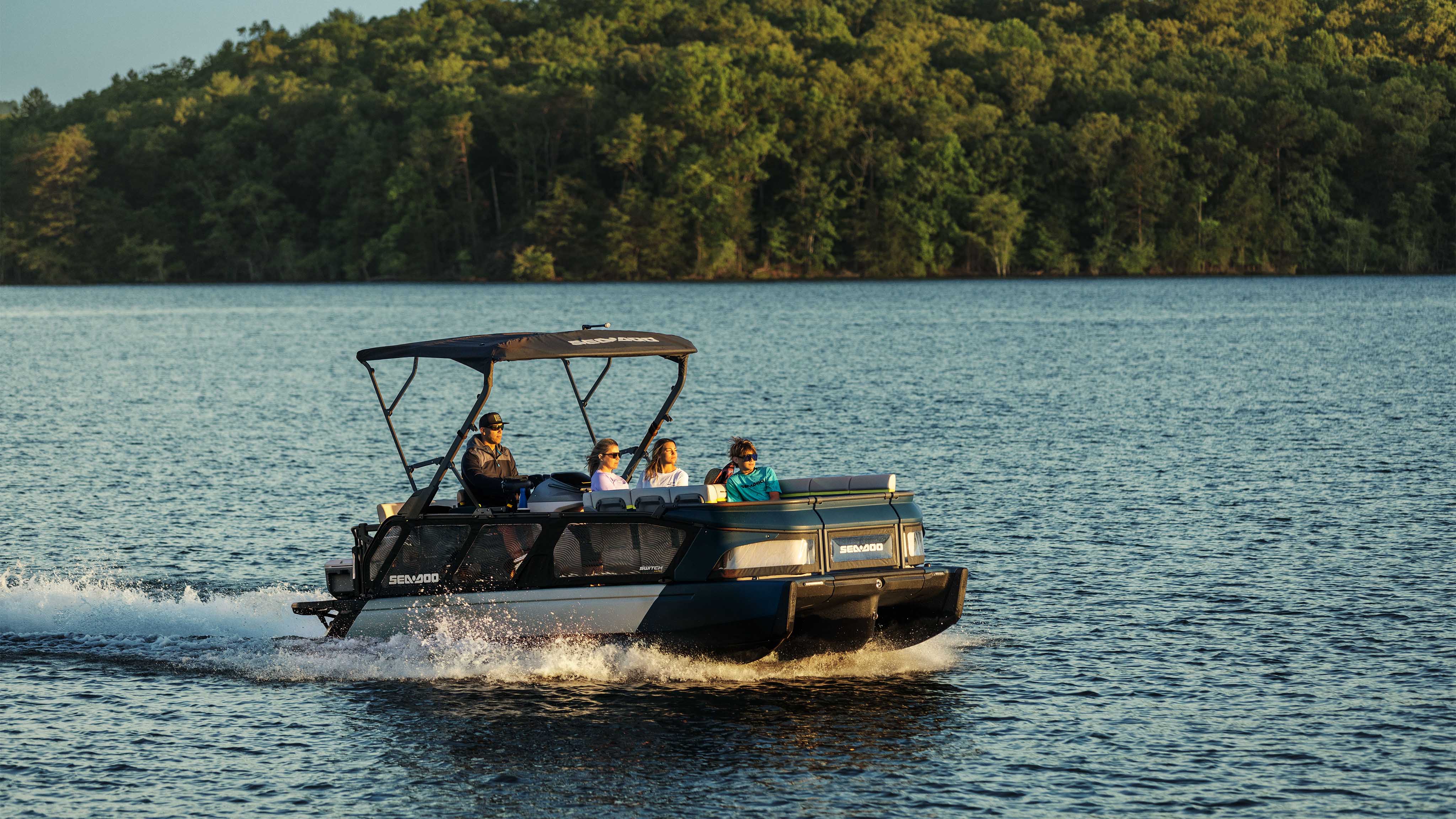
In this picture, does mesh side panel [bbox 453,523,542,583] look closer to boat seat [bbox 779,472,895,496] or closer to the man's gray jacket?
the man's gray jacket

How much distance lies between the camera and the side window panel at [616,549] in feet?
42.0

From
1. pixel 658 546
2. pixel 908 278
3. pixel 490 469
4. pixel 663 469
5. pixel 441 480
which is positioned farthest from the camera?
pixel 908 278

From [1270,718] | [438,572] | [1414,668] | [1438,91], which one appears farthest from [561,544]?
[1438,91]

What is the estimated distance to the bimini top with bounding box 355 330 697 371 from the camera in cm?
1352

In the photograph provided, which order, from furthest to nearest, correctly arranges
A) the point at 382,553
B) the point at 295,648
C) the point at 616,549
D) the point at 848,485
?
the point at 295,648 → the point at 382,553 → the point at 848,485 → the point at 616,549

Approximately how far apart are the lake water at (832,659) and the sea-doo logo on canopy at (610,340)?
2547 mm

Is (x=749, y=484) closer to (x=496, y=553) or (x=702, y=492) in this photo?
(x=702, y=492)

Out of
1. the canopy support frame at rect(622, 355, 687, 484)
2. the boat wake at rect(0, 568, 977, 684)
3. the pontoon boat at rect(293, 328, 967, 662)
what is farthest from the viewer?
the canopy support frame at rect(622, 355, 687, 484)

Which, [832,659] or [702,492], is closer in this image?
[702,492]

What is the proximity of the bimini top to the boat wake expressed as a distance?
224 cm

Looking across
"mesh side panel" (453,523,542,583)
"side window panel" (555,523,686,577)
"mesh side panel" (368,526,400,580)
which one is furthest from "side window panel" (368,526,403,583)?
"side window panel" (555,523,686,577)

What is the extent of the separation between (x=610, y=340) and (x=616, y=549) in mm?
1977

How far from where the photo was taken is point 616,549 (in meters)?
12.9

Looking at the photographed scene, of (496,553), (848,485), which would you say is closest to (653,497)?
(496,553)
